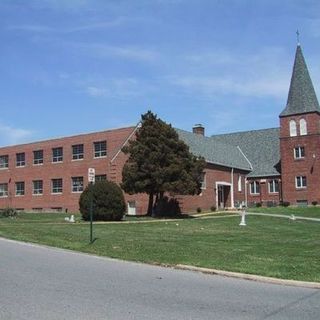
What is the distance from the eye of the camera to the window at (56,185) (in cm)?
5745

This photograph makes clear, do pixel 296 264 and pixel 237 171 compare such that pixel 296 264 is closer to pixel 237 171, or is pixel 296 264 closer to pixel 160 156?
pixel 160 156

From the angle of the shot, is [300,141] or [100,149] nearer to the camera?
[100,149]

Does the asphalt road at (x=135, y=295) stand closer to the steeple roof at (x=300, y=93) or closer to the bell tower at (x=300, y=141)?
the bell tower at (x=300, y=141)

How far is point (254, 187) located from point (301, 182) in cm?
572

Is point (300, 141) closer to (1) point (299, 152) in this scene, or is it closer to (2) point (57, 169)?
(1) point (299, 152)

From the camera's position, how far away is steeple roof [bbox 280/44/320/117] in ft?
193

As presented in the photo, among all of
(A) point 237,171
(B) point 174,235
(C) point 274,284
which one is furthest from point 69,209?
(C) point 274,284

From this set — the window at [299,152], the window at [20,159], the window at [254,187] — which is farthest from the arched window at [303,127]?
the window at [20,159]

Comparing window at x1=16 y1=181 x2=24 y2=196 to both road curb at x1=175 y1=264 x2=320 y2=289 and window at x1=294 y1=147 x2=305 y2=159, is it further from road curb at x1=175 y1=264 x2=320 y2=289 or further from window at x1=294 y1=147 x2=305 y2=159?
road curb at x1=175 y1=264 x2=320 y2=289

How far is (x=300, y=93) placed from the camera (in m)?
59.6

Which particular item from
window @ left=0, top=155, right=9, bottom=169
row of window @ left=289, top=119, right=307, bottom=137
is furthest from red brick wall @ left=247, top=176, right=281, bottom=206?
window @ left=0, top=155, right=9, bottom=169

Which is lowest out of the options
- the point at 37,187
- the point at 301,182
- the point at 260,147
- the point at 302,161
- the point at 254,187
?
the point at 254,187

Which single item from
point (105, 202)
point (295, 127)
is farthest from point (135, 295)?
point (295, 127)

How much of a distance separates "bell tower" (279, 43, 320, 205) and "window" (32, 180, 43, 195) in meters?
25.2
